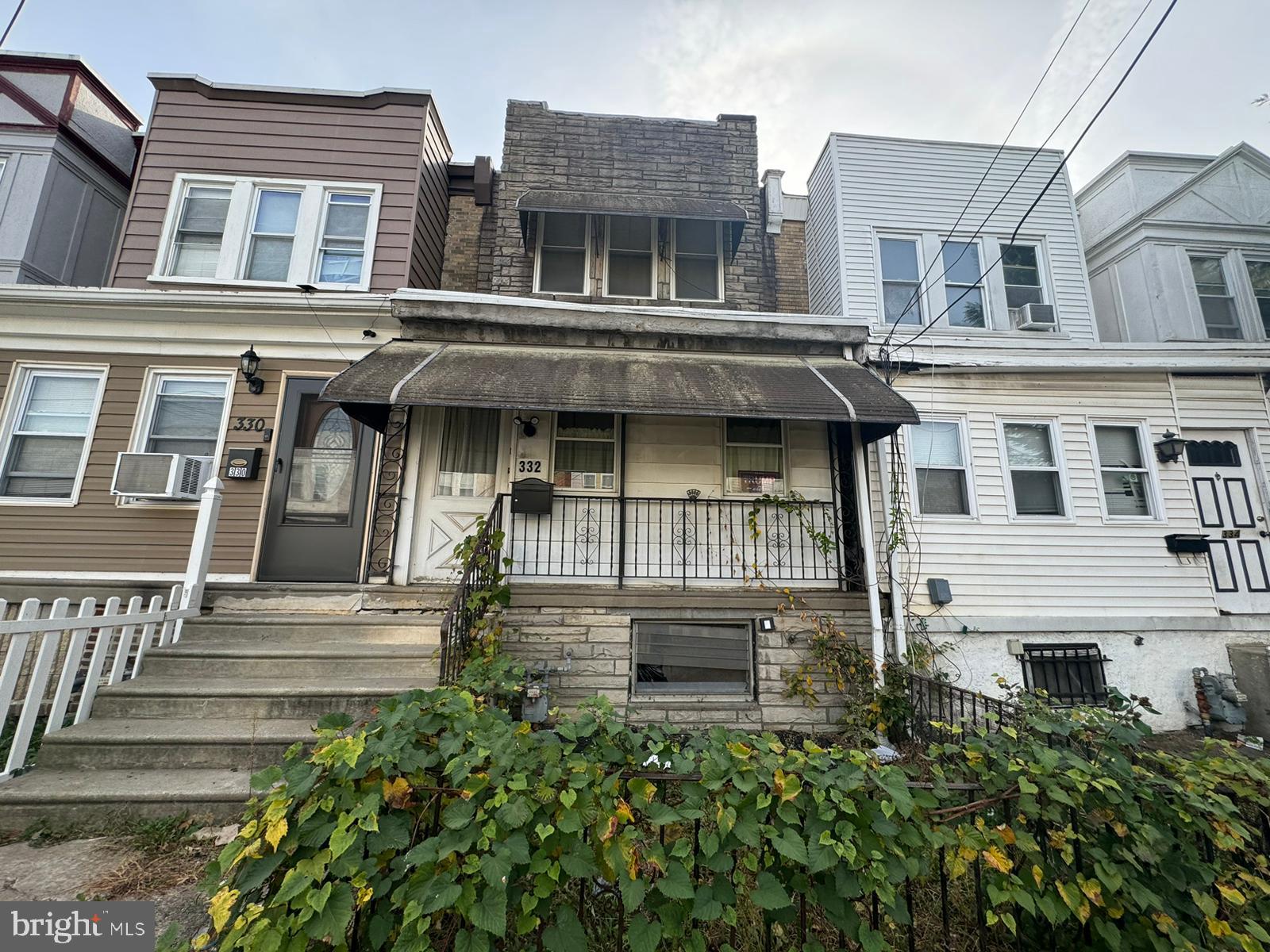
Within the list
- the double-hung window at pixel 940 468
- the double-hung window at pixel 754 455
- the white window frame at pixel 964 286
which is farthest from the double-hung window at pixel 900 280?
the double-hung window at pixel 754 455

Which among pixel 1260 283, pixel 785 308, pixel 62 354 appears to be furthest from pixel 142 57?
pixel 1260 283

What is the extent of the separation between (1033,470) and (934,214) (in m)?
4.35

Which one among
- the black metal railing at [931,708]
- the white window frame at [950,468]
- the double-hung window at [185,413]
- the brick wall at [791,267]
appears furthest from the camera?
the brick wall at [791,267]

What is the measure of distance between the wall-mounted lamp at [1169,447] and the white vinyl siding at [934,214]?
1.77 m

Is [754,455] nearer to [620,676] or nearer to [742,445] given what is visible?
[742,445]

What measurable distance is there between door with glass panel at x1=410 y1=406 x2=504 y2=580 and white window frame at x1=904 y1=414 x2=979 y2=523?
5.23m

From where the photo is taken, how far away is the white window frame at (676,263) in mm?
7705

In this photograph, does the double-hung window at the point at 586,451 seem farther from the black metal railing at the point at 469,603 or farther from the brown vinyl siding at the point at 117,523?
the brown vinyl siding at the point at 117,523

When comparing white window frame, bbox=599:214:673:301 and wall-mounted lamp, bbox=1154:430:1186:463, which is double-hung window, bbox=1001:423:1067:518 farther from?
white window frame, bbox=599:214:673:301

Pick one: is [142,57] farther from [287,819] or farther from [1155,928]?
[1155,928]

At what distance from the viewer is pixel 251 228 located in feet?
22.0

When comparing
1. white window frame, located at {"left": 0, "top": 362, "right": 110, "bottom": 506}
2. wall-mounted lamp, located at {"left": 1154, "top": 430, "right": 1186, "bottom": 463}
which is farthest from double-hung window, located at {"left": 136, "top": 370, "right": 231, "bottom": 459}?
wall-mounted lamp, located at {"left": 1154, "top": 430, "right": 1186, "bottom": 463}

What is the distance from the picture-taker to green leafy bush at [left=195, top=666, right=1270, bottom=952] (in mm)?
1501

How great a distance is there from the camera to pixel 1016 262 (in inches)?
315
